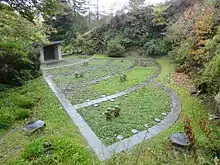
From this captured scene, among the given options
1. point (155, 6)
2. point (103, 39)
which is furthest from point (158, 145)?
point (103, 39)

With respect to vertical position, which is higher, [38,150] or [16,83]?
[38,150]

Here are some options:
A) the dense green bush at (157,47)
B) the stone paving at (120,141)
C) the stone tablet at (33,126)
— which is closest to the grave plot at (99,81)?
the stone paving at (120,141)

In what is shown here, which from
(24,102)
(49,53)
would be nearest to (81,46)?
(49,53)

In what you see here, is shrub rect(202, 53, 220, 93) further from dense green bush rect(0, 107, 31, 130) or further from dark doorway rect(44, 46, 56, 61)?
dark doorway rect(44, 46, 56, 61)

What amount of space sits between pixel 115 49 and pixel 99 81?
918 centimetres

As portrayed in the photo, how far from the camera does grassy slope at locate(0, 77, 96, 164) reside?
15.4 ft

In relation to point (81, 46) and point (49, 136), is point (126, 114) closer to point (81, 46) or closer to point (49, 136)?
point (49, 136)

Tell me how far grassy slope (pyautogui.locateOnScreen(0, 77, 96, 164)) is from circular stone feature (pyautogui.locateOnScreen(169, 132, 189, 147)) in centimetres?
213

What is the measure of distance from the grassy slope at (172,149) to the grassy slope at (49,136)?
1187 millimetres

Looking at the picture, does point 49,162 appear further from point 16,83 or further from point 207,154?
point 16,83

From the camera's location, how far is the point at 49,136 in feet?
19.0

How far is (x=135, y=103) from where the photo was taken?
27.3 feet

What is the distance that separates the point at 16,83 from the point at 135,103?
6.99 m

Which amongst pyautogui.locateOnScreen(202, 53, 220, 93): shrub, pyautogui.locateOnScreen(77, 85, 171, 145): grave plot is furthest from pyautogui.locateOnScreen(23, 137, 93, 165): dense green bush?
pyautogui.locateOnScreen(202, 53, 220, 93): shrub
